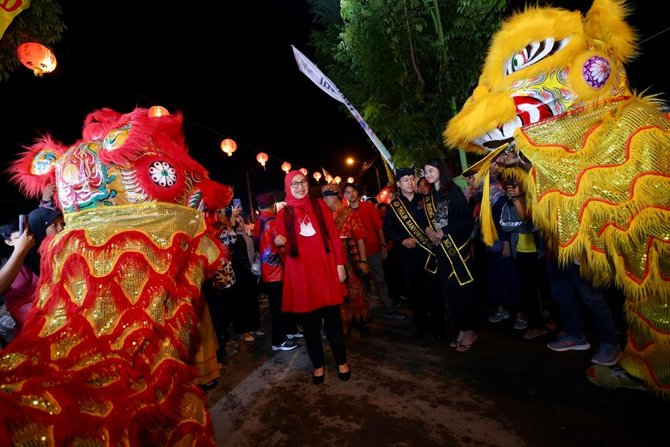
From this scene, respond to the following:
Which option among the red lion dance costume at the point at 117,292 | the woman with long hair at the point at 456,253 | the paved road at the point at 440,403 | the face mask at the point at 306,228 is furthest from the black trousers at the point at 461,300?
the red lion dance costume at the point at 117,292

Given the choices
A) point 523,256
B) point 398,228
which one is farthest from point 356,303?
point 523,256

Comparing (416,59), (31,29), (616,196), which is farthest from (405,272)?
(416,59)

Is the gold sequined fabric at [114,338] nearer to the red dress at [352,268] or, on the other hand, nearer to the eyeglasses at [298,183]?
the eyeglasses at [298,183]

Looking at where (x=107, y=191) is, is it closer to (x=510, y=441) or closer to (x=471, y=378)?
(x=510, y=441)

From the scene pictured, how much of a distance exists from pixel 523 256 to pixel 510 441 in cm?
216

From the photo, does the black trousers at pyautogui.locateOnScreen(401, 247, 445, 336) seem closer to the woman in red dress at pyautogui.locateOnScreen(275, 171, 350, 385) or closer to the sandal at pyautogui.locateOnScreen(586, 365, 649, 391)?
the woman in red dress at pyautogui.locateOnScreen(275, 171, 350, 385)

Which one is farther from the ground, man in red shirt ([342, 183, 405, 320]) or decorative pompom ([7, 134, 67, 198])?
decorative pompom ([7, 134, 67, 198])

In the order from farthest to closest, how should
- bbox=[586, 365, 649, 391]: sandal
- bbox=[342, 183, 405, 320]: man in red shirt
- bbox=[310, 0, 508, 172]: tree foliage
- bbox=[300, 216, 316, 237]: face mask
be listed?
bbox=[310, 0, 508, 172]: tree foliage
bbox=[342, 183, 405, 320]: man in red shirt
bbox=[300, 216, 316, 237]: face mask
bbox=[586, 365, 649, 391]: sandal

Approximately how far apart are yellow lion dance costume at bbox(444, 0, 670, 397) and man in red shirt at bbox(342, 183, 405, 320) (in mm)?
3269

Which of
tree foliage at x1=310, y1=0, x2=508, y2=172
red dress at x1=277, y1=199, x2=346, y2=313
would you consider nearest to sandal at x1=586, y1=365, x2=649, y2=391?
red dress at x1=277, y1=199, x2=346, y2=313

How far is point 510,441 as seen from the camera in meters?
2.04

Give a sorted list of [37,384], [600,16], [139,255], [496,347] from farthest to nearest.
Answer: [496,347] → [600,16] → [139,255] → [37,384]

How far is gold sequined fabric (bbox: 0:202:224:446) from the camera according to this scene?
1.02 meters

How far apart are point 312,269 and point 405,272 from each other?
1499 millimetres
